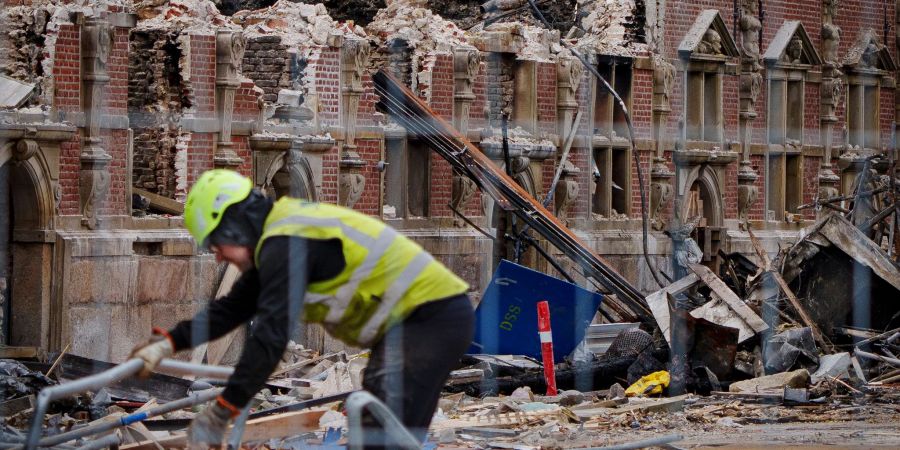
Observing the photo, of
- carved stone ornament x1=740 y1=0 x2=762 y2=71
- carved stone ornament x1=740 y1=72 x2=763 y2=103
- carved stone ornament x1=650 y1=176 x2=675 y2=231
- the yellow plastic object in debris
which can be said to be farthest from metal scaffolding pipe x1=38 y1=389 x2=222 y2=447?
carved stone ornament x1=740 y1=0 x2=762 y2=71

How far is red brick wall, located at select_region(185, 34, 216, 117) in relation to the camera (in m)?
18.1

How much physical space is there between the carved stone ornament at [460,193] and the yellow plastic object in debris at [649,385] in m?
5.81

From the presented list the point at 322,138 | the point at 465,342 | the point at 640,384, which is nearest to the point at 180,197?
the point at 322,138

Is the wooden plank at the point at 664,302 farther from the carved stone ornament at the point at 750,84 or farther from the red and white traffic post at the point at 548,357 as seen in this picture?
the carved stone ornament at the point at 750,84

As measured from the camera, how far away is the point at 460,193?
872 inches

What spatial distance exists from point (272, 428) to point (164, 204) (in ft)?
30.6

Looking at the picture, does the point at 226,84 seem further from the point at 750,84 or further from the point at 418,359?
the point at 750,84

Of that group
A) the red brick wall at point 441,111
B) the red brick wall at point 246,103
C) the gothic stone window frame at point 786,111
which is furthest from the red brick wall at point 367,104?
the gothic stone window frame at point 786,111

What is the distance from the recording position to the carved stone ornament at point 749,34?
28.7 m

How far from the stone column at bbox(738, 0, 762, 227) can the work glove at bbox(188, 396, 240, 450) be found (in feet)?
72.7

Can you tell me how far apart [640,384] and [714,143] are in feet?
38.4

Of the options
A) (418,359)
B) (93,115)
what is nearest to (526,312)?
(93,115)

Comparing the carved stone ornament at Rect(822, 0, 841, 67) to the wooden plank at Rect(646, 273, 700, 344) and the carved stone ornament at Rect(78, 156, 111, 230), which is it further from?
the carved stone ornament at Rect(78, 156, 111, 230)

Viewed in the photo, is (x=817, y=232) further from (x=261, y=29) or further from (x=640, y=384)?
(x=261, y=29)
